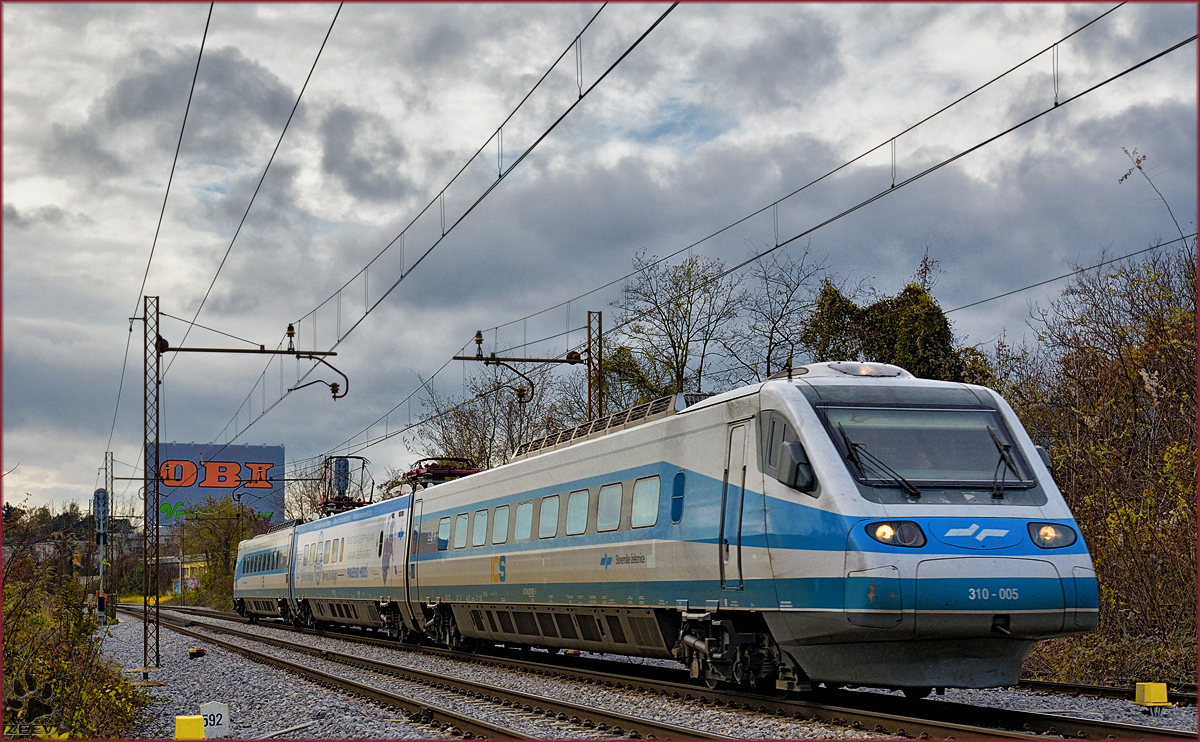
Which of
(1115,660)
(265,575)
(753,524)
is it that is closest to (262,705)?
(753,524)

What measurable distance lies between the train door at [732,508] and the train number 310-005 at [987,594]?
268cm

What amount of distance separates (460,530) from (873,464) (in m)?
12.1

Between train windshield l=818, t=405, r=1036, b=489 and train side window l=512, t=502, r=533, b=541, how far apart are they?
7.77 m

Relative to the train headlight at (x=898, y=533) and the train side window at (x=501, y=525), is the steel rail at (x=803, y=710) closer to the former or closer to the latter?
the train headlight at (x=898, y=533)

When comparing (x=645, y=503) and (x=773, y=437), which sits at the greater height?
(x=773, y=437)

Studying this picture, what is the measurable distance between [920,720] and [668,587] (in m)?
4.27

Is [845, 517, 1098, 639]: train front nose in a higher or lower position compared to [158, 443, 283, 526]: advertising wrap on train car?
lower

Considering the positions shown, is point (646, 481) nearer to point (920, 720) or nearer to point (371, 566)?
point (920, 720)

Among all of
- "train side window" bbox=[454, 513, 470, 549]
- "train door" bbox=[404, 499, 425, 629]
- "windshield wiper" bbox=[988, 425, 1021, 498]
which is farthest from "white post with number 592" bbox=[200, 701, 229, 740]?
"train door" bbox=[404, 499, 425, 629]

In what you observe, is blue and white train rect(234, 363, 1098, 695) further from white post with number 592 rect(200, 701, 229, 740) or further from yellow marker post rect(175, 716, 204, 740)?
yellow marker post rect(175, 716, 204, 740)

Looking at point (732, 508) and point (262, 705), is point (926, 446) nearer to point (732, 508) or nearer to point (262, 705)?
point (732, 508)

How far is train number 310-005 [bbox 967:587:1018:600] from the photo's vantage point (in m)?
10.7

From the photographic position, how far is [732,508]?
42.4ft

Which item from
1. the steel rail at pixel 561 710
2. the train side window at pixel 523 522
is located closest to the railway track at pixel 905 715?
the steel rail at pixel 561 710
